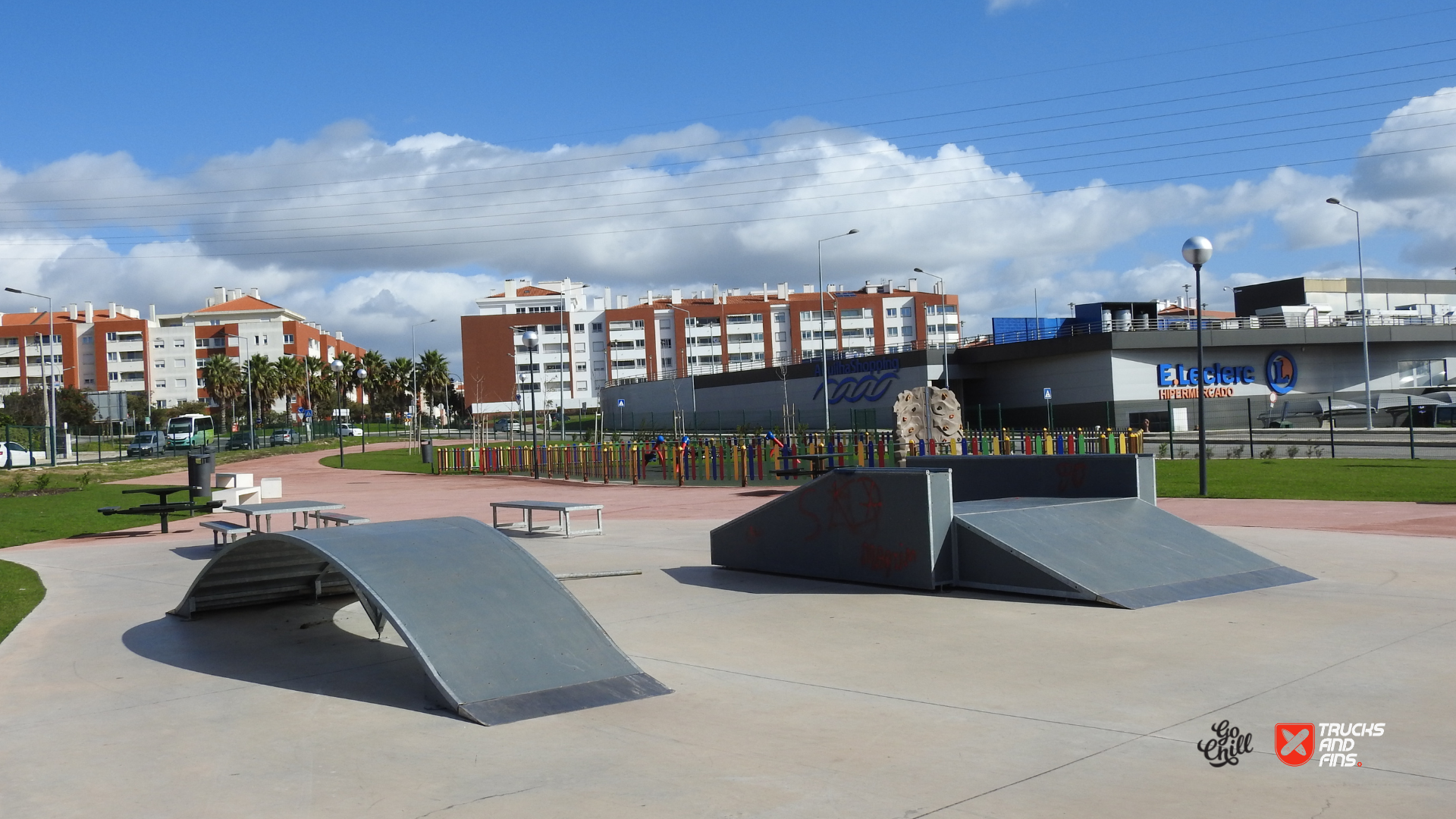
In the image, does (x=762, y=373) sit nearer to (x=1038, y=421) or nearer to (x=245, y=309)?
(x=1038, y=421)

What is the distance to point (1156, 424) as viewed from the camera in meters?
54.7

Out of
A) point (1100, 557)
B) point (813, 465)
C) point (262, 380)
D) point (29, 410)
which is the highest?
point (262, 380)

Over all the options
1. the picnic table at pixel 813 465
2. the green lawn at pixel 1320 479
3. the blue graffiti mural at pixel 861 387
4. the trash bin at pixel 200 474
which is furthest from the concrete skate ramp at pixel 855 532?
the blue graffiti mural at pixel 861 387

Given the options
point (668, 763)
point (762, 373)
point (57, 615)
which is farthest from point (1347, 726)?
point (762, 373)

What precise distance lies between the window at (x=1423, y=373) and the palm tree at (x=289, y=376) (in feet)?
307

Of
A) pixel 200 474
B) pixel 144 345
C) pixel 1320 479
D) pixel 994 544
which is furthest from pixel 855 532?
pixel 144 345

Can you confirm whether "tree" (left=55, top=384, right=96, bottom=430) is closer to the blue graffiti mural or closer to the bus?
the bus

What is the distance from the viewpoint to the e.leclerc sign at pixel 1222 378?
56062 mm

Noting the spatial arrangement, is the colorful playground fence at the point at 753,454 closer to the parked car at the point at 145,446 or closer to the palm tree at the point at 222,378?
A: the parked car at the point at 145,446

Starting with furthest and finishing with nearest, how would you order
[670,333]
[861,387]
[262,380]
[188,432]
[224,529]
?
[670,333] < [262,380] < [188,432] < [861,387] < [224,529]

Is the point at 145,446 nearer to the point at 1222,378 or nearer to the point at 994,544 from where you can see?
the point at 1222,378

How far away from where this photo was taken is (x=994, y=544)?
35.6 ft

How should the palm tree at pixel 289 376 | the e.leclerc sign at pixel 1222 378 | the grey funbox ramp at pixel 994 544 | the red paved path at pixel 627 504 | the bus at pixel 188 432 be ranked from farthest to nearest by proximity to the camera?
the palm tree at pixel 289 376, the bus at pixel 188 432, the e.leclerc sign at pixel 1222 378, the red paved path at pixel 627 504, the grey funbox ramp at pixel 994 544

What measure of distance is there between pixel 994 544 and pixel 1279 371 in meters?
54.4
